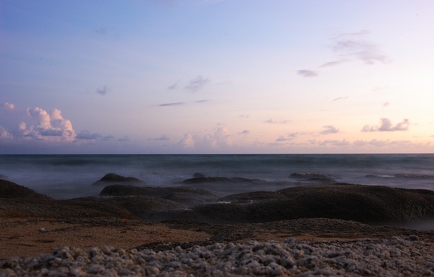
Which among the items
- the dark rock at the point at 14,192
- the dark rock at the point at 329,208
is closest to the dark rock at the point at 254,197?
the dark rock at the point at 329,208

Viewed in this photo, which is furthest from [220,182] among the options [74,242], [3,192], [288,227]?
[74,242]

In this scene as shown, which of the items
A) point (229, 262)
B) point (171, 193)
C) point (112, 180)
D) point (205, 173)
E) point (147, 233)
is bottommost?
point (205, 173)

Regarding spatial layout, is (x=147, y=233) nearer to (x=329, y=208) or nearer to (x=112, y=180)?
(x=329, y=208)

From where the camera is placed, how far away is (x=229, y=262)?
5719mm

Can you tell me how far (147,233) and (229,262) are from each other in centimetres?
483

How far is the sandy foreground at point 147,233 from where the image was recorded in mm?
8289

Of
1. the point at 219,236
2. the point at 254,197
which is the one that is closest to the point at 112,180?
the point at 254,197

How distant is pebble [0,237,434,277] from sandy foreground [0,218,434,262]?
5.15 feet

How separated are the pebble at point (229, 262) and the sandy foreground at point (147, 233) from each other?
157 cm

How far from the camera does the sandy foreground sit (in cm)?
829

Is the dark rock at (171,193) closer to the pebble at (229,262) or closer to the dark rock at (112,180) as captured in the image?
the dark rock at (112,180)

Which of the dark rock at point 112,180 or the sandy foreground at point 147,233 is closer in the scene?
the sandy foreground at point 147,233

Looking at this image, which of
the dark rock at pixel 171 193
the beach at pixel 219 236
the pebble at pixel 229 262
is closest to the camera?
the pebble at pixel 229 262

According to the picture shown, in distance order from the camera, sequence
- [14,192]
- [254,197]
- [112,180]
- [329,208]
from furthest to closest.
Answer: [112,180]
[14,192]
[254,197]
[329,208]
